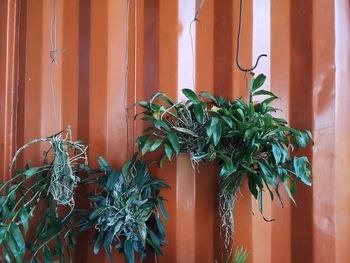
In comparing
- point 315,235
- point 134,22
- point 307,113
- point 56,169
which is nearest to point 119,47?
point 134,22

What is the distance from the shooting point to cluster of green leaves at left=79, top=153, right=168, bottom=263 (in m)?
1.02

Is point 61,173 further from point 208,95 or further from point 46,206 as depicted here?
point 208,95

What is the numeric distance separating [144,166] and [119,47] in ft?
1.78

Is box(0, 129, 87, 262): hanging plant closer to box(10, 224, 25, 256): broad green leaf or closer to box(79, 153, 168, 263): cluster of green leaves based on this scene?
box(10, 224, 25, 256): broad green leaf

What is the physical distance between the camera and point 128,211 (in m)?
1.02

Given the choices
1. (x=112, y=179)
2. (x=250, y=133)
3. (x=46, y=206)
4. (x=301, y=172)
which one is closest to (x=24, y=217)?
(x=46, y=206)

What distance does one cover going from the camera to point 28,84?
135 cm

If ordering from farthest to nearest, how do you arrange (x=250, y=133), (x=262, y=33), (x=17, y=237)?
(x=262, y=33) → (x=17, y=237) → (x=250, y=133)

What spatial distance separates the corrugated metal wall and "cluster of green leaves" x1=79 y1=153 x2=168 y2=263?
0.40 feet

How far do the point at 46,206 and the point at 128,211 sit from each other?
46cm

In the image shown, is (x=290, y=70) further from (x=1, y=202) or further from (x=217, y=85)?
(x=1, y=202)

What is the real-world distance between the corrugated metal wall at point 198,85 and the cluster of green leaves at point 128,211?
121mm

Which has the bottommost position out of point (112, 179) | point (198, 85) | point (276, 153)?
point (112, 179)

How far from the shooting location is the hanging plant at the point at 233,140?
99 cm
